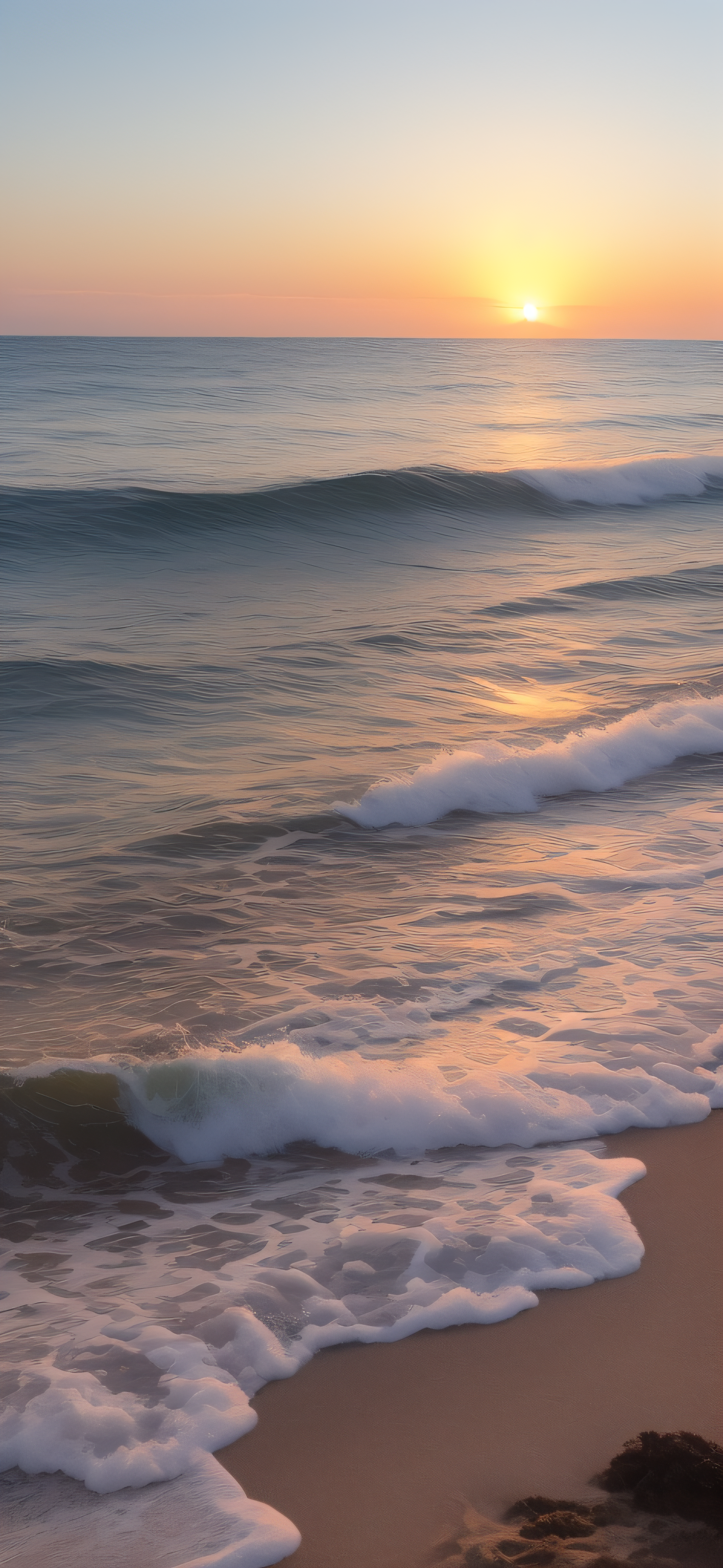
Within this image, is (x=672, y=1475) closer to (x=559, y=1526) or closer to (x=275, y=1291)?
(x=559, y=1526)

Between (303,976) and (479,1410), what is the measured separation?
78.5 inches

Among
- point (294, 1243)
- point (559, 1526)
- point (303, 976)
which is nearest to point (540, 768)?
point (303, 976)

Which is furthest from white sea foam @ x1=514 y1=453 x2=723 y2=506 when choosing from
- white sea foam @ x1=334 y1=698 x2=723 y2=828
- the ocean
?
white sea foam @ x1=334 y1=698 x2=723 y2=828

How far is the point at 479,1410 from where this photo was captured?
229 centimetres

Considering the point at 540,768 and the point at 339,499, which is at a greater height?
the point at 339,499

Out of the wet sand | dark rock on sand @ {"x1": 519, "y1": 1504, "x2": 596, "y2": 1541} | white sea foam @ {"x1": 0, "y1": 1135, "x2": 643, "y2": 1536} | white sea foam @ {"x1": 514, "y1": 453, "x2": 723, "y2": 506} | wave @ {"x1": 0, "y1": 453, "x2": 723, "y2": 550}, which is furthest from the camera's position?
white sea foam @ {"x1": 514, "y1": 453, "x2": 723, "y2": 506}

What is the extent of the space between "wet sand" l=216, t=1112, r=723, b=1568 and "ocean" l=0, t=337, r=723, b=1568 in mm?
68

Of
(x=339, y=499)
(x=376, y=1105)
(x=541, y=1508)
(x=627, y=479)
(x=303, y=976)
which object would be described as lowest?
(x=541, y=1508)

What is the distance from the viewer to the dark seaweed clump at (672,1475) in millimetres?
1988

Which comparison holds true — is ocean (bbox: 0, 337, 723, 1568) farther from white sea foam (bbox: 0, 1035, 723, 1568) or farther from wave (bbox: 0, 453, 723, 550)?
wave (bbox: 0, 453, 723, 550)

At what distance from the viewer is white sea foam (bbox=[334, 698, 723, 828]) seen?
587cm

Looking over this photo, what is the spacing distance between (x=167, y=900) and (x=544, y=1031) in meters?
1.90

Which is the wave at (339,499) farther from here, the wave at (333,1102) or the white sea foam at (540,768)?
the wave at (333,1102)

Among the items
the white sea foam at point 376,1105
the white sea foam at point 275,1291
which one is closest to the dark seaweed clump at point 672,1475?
the white sea foam at point 275,1291
